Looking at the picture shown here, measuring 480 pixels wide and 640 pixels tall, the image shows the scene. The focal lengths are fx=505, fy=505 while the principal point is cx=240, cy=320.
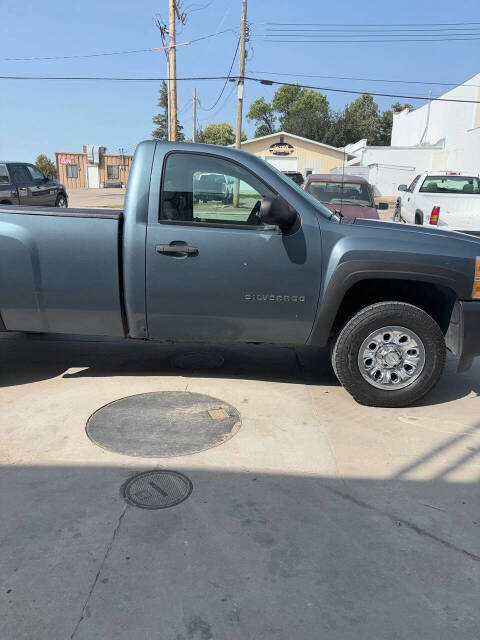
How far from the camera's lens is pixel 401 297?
4203 mm

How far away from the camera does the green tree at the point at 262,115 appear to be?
311ft

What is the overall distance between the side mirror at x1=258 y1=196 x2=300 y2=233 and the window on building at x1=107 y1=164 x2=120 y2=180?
53.8 meters

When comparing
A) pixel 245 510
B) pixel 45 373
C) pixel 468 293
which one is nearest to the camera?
pixel 245 510

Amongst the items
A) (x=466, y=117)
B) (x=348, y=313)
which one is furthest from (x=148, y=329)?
(x=466, y=117)

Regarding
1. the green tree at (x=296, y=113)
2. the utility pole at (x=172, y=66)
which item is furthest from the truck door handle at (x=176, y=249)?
the green tree at (x=296, y=113)

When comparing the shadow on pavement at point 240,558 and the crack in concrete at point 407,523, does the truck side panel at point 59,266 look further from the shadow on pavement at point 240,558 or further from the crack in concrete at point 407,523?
the crack in concrete at point 407,523

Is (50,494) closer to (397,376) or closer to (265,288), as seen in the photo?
(265,288)

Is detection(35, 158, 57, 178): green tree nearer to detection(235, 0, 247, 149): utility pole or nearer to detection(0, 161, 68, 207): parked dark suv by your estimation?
detection(235, 0, 247, 149): utility pole

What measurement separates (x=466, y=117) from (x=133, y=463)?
3977 cm

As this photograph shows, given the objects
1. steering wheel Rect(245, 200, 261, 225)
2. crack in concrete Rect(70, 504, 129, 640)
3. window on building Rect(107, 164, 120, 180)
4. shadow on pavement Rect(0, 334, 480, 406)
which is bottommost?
shadow on pavement Rect(0, 334, 480, 406)

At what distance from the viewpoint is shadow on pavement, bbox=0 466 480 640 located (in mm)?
2064

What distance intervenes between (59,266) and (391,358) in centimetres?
270

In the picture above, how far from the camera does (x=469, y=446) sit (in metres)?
3.55

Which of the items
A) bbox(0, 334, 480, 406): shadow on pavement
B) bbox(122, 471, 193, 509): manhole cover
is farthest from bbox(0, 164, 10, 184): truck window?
bbox(122, 471, 193, 509): manhole cover
